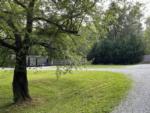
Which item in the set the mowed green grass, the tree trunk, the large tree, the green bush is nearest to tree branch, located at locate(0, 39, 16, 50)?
the large tree

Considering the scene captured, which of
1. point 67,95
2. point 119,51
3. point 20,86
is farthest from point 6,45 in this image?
point 119,51

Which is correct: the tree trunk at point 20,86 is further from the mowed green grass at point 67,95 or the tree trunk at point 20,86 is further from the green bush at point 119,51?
the green bush at point 119,51

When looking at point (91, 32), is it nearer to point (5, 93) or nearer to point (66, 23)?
point (66, 23)

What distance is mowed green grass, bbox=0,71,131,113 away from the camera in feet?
31.9

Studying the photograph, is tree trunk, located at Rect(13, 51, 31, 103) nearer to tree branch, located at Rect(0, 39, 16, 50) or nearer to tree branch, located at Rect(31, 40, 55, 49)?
tree branch, located at Rect(0, 39, 16, 50)

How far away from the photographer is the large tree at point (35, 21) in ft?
35.0

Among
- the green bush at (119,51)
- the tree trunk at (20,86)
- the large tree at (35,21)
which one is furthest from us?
the green bush at (119,51)

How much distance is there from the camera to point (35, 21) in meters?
12.1

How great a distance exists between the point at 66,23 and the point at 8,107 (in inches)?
171

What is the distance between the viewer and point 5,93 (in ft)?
49.0

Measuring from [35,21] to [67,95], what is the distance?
12.6 ft

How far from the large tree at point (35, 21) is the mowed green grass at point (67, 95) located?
1.31 m

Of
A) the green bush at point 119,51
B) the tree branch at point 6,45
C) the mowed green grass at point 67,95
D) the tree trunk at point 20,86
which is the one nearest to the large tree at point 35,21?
the tree branch at point 6,45

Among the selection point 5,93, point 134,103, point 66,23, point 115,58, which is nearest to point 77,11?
point 66,23
